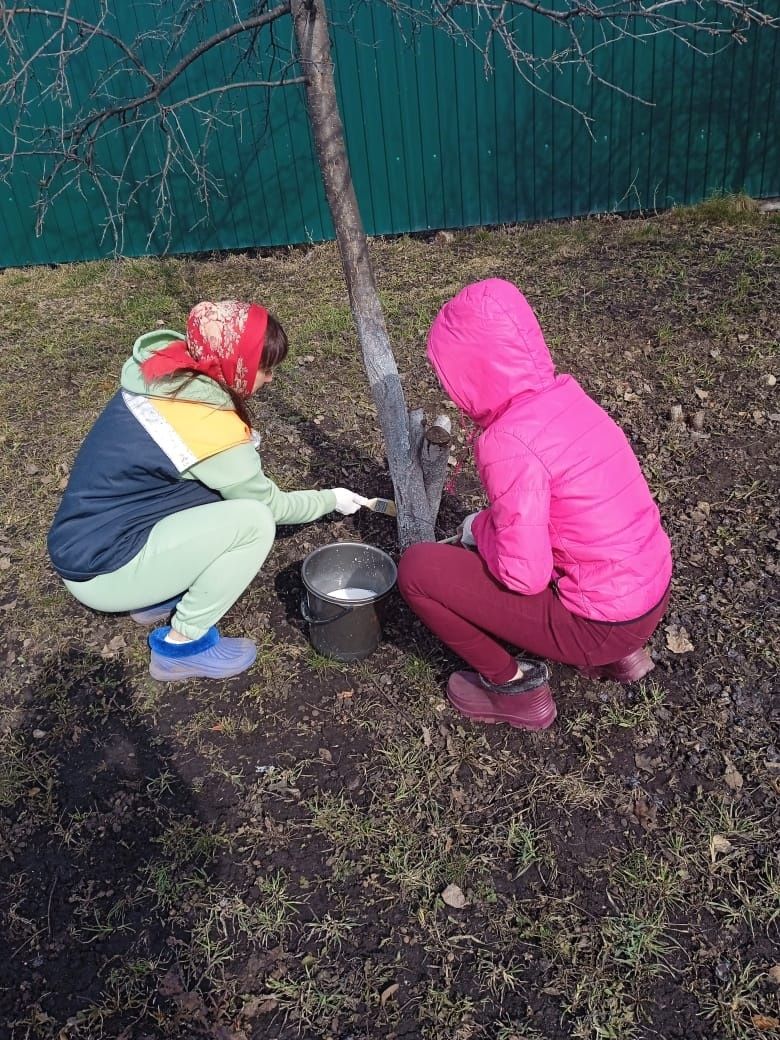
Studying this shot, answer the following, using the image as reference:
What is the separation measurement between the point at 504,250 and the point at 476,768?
190 inches

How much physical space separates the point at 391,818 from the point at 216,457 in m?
1.24

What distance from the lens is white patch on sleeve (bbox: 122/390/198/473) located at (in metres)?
2.55

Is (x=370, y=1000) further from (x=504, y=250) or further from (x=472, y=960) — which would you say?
(x=504, y=250)

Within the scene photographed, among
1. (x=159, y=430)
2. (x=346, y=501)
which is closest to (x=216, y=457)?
(x=159, y=430)

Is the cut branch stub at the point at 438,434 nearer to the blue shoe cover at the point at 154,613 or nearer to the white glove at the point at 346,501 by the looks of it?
the white glove at the point at 346,501

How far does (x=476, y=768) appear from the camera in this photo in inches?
103

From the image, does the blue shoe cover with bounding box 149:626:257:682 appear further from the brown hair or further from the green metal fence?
the green metal fence

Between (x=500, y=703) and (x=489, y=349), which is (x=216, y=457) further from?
(x=500, y=703)

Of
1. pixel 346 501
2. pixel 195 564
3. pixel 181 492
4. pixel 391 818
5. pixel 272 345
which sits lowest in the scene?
pixel 391 818

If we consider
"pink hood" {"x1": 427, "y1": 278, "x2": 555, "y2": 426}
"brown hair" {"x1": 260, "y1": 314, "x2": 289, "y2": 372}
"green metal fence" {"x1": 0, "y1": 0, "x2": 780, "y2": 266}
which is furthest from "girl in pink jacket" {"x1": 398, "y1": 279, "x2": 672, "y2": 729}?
"green metal fence" {"x1": 0, "y1": 0, "x2": 780, "y2": 266}

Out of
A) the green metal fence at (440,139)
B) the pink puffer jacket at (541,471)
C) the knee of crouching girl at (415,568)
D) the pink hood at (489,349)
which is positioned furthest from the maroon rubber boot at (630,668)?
the green metal fence at (440,139)

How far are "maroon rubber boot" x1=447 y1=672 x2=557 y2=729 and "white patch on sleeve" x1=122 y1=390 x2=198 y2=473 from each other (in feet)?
3.78

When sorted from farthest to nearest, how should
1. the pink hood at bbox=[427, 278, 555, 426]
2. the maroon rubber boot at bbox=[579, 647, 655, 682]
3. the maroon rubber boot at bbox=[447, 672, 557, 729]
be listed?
the maroon rubber boot at bbox=[579, 647, 655, 682] → the maroon rubber boot at bbox=[447, 672, 557, 729] → the pink hood at bbox=[427, 278, 555, 426]

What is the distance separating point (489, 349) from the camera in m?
2.21
